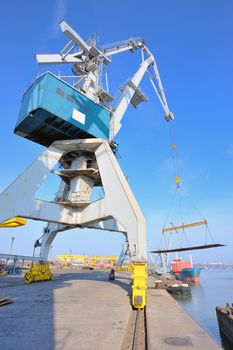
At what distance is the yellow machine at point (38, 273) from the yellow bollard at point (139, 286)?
41.2ft

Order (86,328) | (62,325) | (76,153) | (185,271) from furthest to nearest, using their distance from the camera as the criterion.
Result: 1. (185,271)
2. (76,153)
3. (62,325)
4. (86,328)

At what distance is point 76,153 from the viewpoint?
72.7ft

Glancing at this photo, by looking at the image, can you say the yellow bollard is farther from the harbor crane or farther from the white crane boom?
the white crane boom

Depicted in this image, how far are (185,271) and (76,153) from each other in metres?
49.2

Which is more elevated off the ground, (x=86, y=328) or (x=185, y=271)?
(x=185, y=271)

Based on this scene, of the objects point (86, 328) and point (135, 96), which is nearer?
point (86, 328)

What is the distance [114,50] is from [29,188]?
18.5m

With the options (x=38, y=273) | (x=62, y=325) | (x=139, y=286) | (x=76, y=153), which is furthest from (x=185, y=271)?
(x=62, y=325)

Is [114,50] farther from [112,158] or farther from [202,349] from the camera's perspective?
[202,349]

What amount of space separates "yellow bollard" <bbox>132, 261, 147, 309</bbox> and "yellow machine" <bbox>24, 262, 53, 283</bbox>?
1256 cm

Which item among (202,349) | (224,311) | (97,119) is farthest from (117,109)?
(202,349)

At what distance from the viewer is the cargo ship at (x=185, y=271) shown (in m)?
57.1

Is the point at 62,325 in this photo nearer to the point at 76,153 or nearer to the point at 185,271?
the point at 76,153

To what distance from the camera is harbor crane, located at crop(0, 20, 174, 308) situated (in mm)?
16328
